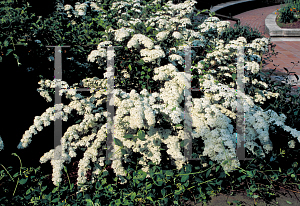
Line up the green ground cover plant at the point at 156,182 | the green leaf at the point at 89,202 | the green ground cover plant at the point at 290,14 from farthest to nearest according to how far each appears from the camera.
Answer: the green ground cover plant at the point at 290,14, the green ground cover plant at the point at 156,182, the green leaf at the point at 89,202

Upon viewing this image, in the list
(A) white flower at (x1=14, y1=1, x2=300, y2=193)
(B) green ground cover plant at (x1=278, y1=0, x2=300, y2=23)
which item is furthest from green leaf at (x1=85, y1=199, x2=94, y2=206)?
(B) green ground cover plant at (x1=278, y1=0, x2=300, y2=23)

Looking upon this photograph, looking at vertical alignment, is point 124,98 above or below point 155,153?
above

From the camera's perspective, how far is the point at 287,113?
10.4 feet

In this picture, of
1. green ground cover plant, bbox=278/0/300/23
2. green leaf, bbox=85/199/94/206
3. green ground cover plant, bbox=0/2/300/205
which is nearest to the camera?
green leaf, bbox=85/199/94/206

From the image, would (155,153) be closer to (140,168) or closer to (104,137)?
(140,168)

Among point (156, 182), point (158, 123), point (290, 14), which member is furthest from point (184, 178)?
point (290, 14)

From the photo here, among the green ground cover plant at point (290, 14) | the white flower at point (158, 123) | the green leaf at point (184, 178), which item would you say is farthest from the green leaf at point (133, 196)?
the green ground cover plant at point (290, 14)

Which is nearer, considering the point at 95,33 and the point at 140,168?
the point at 140,168

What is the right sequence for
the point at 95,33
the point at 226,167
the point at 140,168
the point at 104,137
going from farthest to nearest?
the point at 95,33, the point at 140,168, the point at 104,137, the point at 226,167

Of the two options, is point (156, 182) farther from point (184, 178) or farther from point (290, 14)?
point (290, 14)

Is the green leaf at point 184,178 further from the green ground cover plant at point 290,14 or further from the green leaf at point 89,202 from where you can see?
the green ground cover plant at point 290,14

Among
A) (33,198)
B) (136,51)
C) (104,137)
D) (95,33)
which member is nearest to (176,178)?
(104,137)

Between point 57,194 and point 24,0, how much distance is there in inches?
127

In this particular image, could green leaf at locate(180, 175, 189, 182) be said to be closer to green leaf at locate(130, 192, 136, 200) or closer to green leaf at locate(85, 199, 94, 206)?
green leaf at locate(130, 192, 136, 200)
